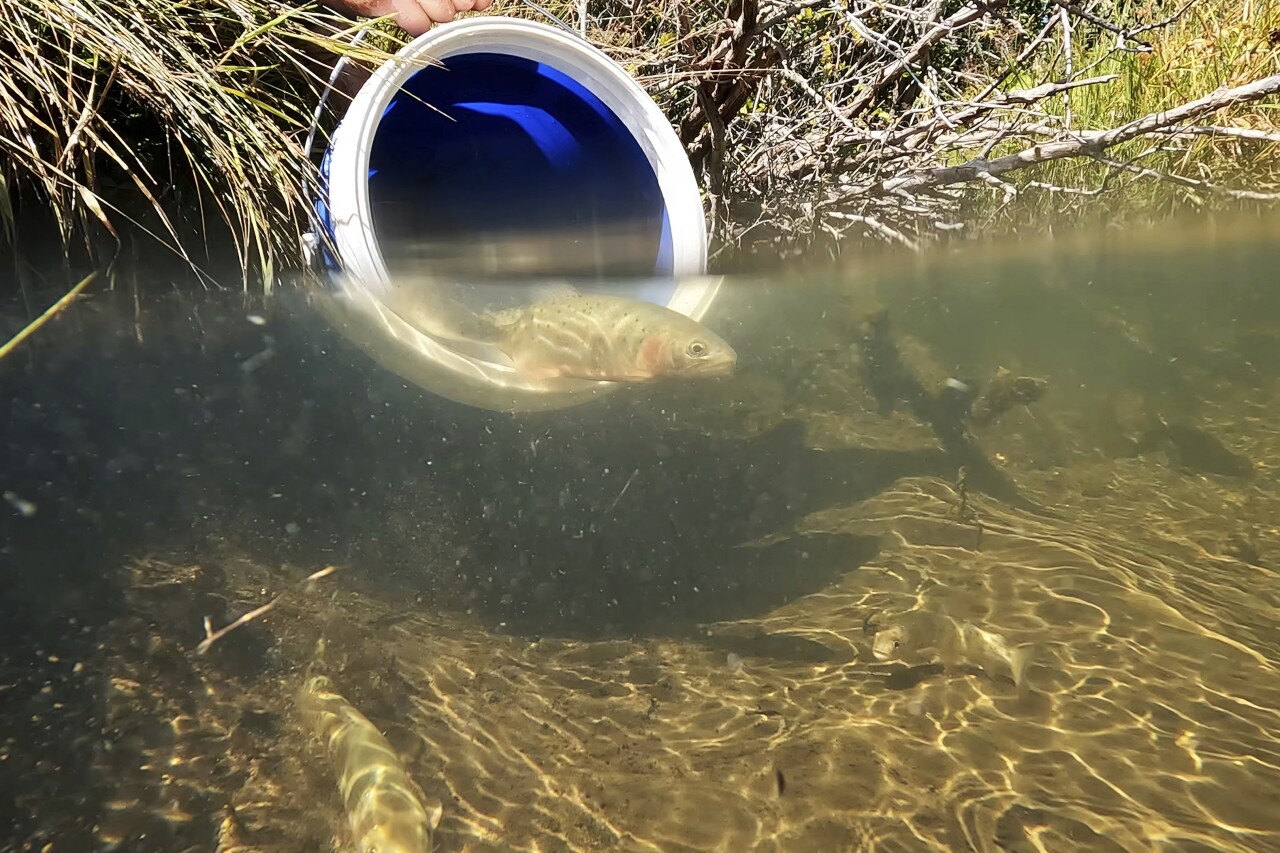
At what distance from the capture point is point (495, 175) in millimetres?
4441

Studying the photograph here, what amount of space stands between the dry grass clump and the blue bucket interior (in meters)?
0.65

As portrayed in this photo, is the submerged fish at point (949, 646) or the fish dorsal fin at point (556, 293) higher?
the fish dorsal fin at point (556, 293)

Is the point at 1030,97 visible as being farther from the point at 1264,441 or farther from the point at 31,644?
the point at 31,644

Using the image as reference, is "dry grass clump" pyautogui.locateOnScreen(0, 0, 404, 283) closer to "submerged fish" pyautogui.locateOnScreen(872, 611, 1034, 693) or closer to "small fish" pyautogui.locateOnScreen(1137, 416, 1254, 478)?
"submerged fish" pyautogui.locateOnScreen(872, 611, 1034, 693)

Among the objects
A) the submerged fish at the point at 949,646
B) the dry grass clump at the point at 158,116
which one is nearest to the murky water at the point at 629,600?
the submerged fish at the point at 949,646

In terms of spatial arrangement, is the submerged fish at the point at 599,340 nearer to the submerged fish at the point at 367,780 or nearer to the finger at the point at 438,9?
the finger at the point at 438,9

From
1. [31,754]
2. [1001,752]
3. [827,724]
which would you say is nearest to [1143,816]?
[1001,752]

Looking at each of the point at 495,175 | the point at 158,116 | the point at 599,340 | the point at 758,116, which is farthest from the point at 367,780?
the point at 758,116

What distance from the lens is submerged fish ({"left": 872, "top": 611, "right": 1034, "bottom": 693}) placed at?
201 cm

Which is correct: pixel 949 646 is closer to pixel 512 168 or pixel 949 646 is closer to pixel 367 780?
pixel 367 780

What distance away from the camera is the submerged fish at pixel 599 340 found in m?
2.81

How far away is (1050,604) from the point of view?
2277mm

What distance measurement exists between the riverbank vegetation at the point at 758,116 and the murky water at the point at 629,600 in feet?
1.71

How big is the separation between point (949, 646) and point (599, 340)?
153cm
